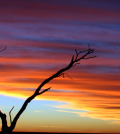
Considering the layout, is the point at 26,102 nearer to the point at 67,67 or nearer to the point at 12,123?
the point at 12,123

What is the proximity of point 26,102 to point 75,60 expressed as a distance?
8.90 ft

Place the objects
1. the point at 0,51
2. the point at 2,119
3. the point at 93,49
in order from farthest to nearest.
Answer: the point at 0,51 → the point at 93,49 → the point at 2,119

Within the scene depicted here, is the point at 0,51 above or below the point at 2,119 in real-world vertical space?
above

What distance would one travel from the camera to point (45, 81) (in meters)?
5.93

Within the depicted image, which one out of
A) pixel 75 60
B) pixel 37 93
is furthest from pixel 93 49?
pixel 37 93

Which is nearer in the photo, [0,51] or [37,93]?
[37,93]

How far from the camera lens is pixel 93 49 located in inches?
244

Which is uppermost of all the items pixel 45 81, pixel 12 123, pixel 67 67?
pixel 67 67

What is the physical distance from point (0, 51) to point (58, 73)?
117 inches

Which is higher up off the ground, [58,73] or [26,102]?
[58,73]

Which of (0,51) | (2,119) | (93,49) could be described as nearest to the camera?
(2,119)

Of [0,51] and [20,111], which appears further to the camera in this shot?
[0,51]

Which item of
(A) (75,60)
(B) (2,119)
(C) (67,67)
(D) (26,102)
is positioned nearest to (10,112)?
(B) (2,119)

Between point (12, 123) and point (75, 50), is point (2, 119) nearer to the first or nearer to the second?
point (12, 123)
